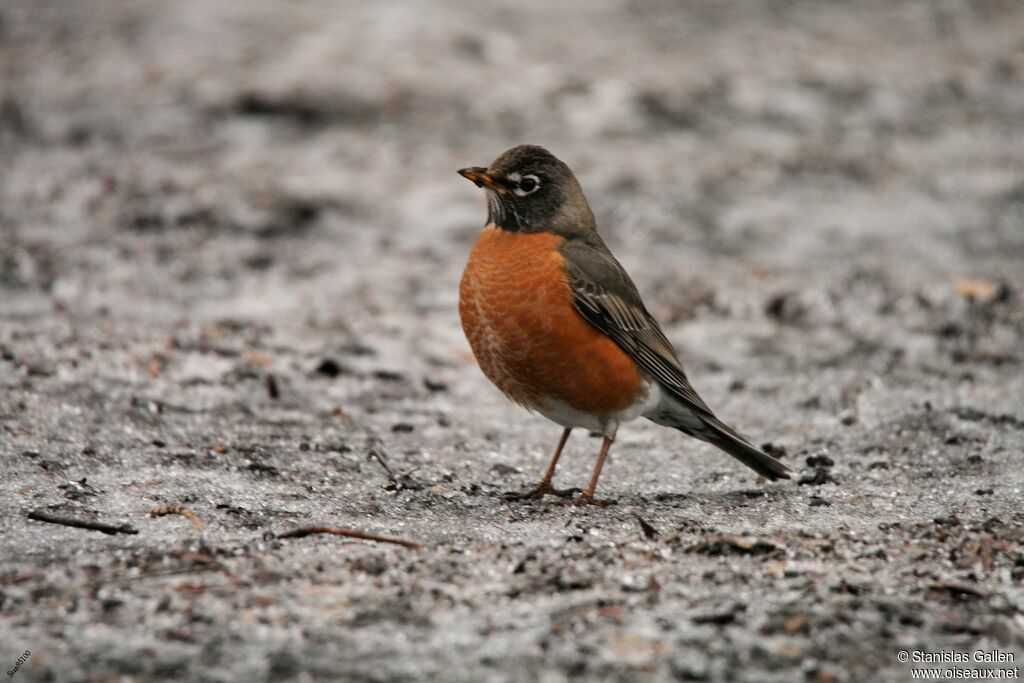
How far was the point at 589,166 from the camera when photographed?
29.9 ft

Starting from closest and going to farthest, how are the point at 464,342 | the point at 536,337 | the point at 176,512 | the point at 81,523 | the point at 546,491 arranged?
the point at 81,523 → the point at 176,512 → the point at 536,337 → the point at 546,491 → the point at 464,342

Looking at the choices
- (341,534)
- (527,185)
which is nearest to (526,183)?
(527,185)

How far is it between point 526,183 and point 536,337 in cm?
82

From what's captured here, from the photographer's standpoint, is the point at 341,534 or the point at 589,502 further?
the point at 589,502

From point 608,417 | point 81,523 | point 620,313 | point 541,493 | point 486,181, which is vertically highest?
point 486,181

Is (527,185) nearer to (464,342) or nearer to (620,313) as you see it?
(620,313)

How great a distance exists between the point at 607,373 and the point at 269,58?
639 cm

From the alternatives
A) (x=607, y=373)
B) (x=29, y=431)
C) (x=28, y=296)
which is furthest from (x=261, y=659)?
(x=28, y=296)

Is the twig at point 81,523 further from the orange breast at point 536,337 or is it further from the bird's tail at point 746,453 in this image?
the bird's tail at point 746,453

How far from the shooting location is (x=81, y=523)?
391cm

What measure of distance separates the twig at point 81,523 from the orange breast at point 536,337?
4.94 ft

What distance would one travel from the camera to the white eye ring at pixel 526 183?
498cm

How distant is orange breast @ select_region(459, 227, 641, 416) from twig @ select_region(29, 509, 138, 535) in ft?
4.94

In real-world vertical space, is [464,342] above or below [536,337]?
below
